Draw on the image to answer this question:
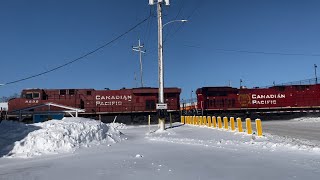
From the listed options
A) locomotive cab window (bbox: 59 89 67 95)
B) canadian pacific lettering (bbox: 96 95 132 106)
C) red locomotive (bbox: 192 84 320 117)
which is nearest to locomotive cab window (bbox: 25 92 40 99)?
locomotive cab window (bbox: 59 89 67 95)

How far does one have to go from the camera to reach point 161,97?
2222 centimetres

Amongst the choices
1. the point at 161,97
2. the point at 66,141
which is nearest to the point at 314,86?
the point at 161,97

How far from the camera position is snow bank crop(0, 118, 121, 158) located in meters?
10.8

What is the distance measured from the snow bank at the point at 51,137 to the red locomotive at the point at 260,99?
2657 cm

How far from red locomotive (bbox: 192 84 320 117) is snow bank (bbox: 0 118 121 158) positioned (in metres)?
26.6

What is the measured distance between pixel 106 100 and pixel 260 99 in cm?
1781

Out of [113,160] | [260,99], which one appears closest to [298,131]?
[113,160]

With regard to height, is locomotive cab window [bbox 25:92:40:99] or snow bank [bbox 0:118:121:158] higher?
locomotive cab window [bbox 25:92:40:99]

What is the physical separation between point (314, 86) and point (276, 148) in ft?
109

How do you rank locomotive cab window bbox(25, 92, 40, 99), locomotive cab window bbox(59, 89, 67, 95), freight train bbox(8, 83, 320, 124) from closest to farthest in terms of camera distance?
locomotive cab window bbox(25, 92, 40, 99) → freight train bbox(8, 83, 320, 124) → locomotive cab window bbox(59, 89, 67, 95)

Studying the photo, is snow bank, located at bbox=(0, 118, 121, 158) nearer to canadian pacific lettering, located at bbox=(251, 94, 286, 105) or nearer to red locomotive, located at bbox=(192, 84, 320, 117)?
red locomotive, located at bbox=(192, 84, 320, 117)

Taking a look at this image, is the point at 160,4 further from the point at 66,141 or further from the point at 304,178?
the point at 304,178

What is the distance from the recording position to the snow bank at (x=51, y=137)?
10.8m

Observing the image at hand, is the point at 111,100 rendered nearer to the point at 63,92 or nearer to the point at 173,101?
the point at 63,92
